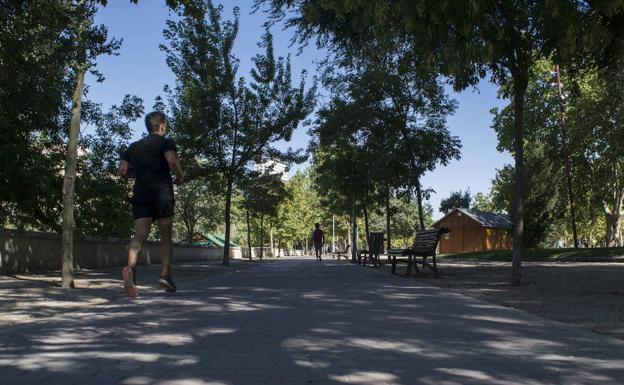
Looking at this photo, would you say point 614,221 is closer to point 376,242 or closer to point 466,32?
point 376,242

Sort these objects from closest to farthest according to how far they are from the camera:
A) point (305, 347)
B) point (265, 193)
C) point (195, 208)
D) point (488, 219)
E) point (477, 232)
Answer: point (305, 347) < point (265, 193) < point (195, 208) < point (477, 232) < point (488, 219)

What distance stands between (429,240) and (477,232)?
5008cm

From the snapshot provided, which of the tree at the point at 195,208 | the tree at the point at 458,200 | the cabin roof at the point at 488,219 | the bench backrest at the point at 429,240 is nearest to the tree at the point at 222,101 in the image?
the bench backrest at the point at 429,240

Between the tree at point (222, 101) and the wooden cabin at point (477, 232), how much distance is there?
39.0m

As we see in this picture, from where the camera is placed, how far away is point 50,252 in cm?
1750

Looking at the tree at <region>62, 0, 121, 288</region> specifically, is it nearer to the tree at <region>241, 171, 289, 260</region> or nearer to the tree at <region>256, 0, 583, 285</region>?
the tree at <region>256, 0, 583, 285</region>

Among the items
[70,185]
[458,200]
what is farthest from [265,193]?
[458,200]

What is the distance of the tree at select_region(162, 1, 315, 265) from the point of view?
2162cm

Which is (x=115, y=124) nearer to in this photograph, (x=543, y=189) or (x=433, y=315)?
(x=433, y=315)

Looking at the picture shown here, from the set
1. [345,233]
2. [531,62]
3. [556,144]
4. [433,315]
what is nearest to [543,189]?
[556,144]

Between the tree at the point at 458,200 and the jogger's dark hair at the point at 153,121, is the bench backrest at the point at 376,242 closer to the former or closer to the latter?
the jogger's dark hair at the point at 153,121

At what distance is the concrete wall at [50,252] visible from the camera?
49.8 ft

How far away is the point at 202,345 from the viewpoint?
472cm

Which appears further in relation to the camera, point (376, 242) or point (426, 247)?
point (376, 242)
